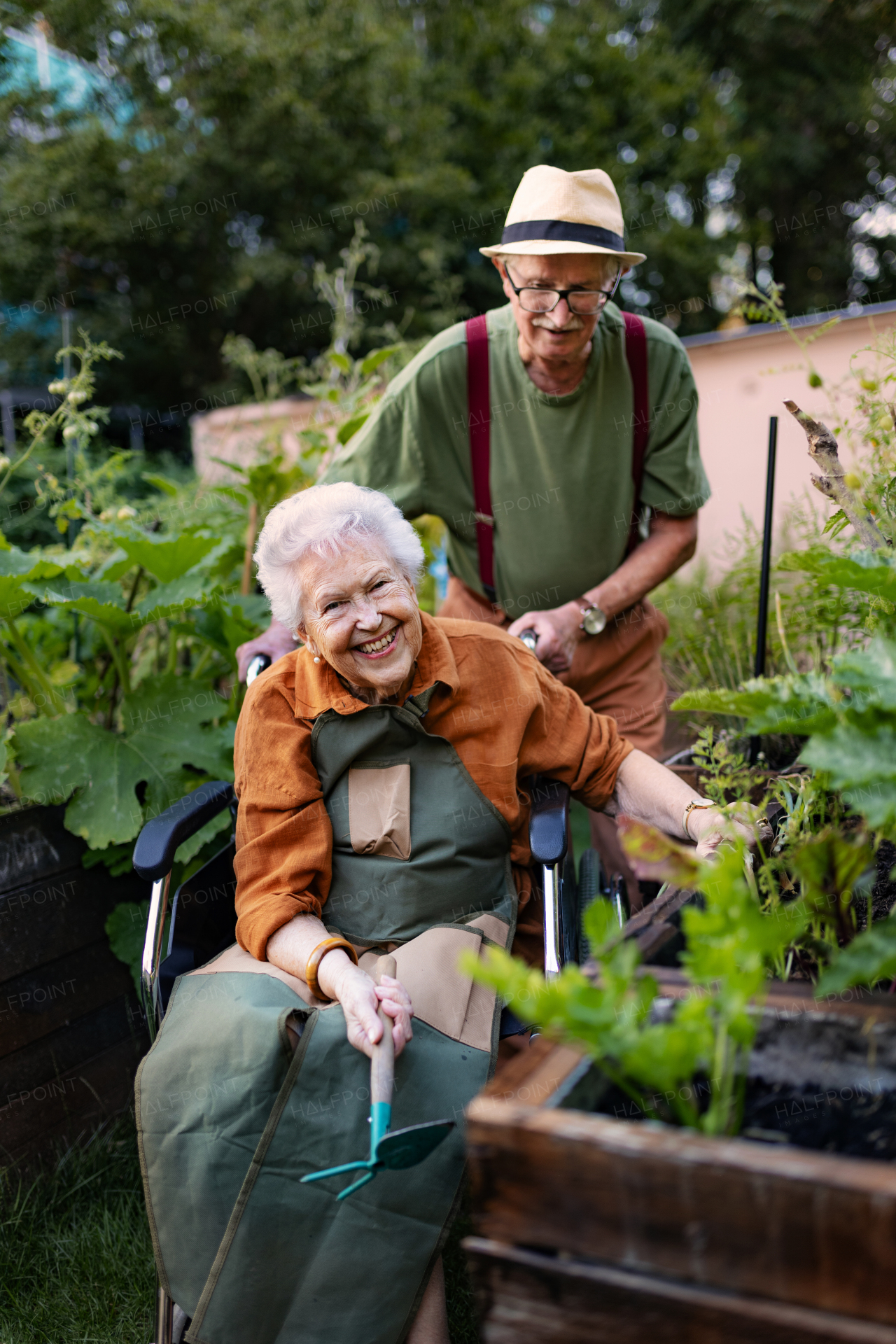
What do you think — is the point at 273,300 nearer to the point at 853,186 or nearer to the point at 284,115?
the point at 284,115

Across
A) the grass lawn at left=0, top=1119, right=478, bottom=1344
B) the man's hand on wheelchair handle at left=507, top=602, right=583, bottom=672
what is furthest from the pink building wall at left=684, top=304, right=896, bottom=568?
the grass lawn at left=0, top=1119, right=478, bottom=1344

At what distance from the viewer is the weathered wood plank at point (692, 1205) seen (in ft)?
2.09

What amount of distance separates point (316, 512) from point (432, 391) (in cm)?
74

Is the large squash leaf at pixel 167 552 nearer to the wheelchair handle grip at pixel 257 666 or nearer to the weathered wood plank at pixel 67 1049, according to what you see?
the wheelchair handle grip at pixel 257 666

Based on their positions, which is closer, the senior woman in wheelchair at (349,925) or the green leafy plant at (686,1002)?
the green leafy plant at (686,1002)

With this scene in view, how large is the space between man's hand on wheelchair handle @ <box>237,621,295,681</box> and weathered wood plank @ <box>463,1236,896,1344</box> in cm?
142

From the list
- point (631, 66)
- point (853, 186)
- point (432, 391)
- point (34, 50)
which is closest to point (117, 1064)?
point (432, 391)

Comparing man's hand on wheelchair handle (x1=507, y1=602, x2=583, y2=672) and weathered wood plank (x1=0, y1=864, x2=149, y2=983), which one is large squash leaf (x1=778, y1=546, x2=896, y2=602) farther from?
weathered wood plank (x1=0, y1=864, x2=149, y2=983)

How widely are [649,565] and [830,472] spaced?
106 cm

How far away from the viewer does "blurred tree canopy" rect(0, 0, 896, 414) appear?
437 inches

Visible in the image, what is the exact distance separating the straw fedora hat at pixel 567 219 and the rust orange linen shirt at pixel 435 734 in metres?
0.79

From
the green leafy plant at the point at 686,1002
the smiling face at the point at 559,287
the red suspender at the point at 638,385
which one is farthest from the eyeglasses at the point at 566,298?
the green leafy plant at the point at 686,1002

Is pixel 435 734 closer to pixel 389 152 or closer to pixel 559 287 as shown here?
pixel 559 287

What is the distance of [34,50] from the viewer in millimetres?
11609
